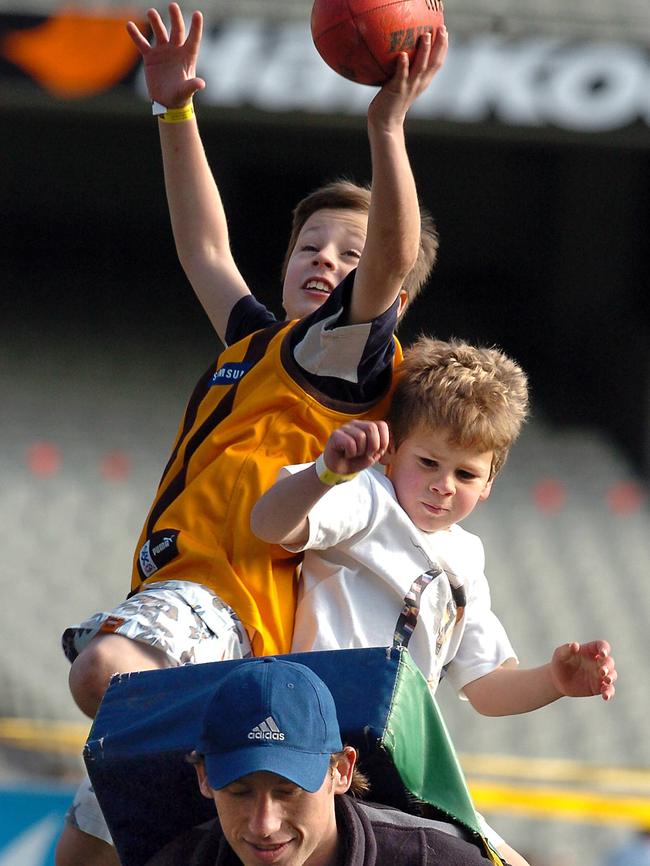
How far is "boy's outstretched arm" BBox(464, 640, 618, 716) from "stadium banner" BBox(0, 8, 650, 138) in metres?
6.83

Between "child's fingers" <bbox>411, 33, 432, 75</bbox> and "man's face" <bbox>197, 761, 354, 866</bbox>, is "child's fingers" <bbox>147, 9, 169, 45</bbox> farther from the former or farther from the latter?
"man's face" <bbox>197, 761, 354, 866</bbox>

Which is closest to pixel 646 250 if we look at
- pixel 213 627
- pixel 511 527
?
pixel 511 527

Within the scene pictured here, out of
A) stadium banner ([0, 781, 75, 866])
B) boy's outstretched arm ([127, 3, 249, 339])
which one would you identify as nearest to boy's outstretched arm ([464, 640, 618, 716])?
boy's outstretched arm ([127, 3, 249, 339])

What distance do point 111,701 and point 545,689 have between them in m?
1.01

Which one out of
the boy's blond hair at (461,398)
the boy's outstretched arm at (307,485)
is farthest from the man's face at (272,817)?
the boy's blond hair at (461,398)

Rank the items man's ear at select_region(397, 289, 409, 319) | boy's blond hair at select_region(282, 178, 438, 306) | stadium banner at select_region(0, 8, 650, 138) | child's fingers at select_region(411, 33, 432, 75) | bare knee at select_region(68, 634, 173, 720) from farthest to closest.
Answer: stadium banner at select_region(0, 8, 650, 138), boy's blond hair at select_region(282, 178, 438, 306), man's ear at select_region(397, 289, 409, 319), child's fingers at select_region(411, 33, 432, 75), bare knee at select_region(68, 634, 173, 720)

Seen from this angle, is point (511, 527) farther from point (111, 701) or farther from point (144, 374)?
point (111, 701)

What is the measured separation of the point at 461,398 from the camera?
303 cm

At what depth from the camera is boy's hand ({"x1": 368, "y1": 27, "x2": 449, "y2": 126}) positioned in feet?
9.34

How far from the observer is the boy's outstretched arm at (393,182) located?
285 centimetres

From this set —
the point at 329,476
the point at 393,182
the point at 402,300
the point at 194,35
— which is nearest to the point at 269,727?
the point at 329,476

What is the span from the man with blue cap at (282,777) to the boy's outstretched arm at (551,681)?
654 millimetres

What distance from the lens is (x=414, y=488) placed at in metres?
3.06

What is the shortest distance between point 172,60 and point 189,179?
0.30 metres
